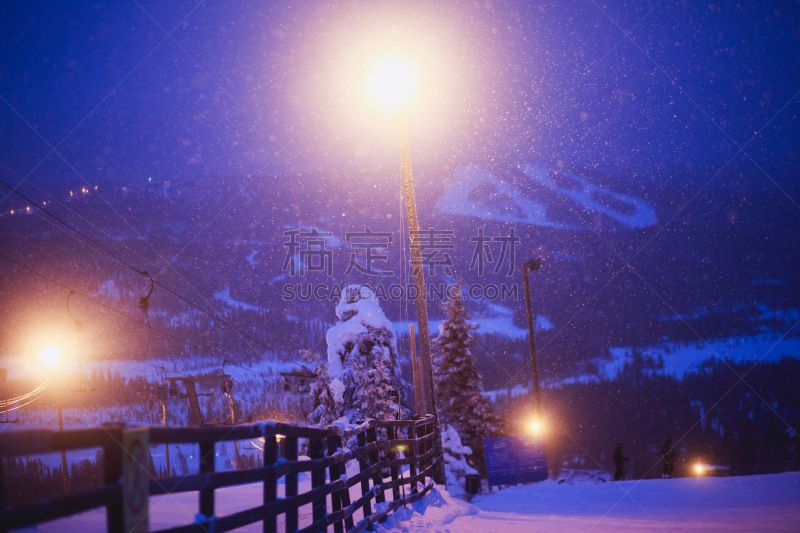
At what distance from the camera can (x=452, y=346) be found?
30781mm

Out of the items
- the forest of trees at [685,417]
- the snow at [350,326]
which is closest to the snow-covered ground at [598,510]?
the snow at [350,326]

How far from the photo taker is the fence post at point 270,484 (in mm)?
4133

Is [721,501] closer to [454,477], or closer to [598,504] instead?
[598,504]

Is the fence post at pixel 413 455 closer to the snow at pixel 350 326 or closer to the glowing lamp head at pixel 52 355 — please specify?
the snow at pixel 350 326

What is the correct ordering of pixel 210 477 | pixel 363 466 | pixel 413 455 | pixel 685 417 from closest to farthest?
1. pixel 210 477
2. pixel 363 466
3. pixel 413 455
4. pixel 685 417

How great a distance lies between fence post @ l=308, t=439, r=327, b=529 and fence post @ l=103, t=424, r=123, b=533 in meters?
2.86

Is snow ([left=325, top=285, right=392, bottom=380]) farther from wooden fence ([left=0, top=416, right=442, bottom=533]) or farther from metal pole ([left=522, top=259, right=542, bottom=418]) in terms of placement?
wooden fence ([left=0, top=416, right=442, bottom=533])

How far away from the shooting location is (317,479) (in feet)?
17.8

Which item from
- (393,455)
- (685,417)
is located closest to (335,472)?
(393,455)

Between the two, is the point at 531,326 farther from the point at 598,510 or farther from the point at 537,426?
the point at 598,510

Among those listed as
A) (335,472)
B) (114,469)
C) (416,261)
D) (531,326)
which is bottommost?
(335,472)

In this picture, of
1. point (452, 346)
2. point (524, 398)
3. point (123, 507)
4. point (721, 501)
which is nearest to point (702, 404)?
point (524, 398)

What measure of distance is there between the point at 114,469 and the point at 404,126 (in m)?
11.4

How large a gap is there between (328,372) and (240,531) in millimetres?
19890
